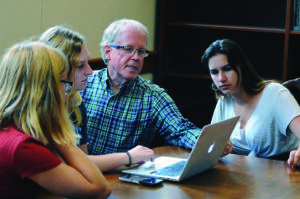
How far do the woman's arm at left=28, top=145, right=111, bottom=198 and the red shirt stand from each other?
1.0 inches

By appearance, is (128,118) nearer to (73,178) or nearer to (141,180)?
(141,180)

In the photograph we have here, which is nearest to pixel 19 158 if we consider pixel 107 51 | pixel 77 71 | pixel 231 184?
pixel 77 71

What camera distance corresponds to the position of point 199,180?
1.83 m

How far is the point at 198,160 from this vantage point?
1.80m

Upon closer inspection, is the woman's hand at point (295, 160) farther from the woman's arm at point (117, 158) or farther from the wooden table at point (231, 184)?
the woman's arm at point (117, 158)

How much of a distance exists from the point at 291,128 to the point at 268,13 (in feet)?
6.00

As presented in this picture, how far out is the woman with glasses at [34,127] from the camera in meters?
1.38

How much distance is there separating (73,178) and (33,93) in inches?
10.6

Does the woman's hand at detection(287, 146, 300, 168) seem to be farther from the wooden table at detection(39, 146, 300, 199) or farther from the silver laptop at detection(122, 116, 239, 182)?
the silver laptop at detection(122, 116, 239, 182)

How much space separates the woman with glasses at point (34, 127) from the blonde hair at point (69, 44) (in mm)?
396

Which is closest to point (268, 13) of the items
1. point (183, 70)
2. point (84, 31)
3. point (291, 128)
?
point (183, 70)

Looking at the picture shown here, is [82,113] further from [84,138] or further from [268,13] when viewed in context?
[268,13]

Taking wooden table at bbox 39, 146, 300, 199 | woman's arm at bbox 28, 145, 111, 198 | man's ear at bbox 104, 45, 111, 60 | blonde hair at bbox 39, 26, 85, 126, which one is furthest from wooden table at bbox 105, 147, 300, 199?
man's ear at bbox 104, 45, 111, 60

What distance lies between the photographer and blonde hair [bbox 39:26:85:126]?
1.90m
